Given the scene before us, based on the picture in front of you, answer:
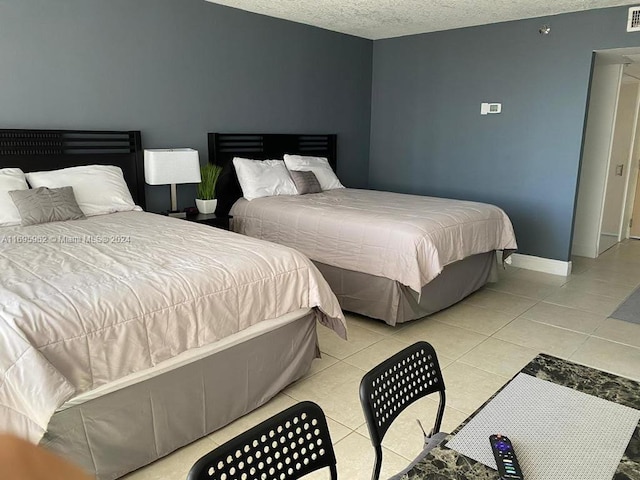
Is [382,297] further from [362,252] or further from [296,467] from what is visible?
[296,467]

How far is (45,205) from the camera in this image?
3.10m

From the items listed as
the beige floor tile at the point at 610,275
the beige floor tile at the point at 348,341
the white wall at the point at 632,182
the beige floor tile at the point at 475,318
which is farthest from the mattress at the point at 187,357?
the white wall at the point at 632,182

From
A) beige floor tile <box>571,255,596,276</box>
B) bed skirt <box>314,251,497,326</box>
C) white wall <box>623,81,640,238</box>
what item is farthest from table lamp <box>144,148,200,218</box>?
white wall <box>623,81,640,238</box>

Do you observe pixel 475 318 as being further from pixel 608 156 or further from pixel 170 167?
pixel 608 156

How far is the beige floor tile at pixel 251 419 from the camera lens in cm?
229

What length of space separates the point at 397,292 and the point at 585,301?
6.25 feet

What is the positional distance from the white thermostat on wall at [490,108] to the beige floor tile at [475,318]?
229cm

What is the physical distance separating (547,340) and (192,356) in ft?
8.20

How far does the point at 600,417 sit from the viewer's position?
124cm

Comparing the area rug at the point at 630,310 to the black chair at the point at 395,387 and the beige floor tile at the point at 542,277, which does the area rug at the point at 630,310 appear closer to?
the beige floor tile at the point at 542,277

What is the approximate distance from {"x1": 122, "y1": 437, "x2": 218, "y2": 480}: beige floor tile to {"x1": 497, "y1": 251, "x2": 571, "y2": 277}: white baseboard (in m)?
3.67

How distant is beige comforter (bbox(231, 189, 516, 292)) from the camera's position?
3.36 meters

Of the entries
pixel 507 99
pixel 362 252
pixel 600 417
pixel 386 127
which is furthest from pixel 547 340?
pixel 386 127

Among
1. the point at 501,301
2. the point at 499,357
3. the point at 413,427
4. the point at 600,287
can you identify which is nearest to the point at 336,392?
the point at 413,427
